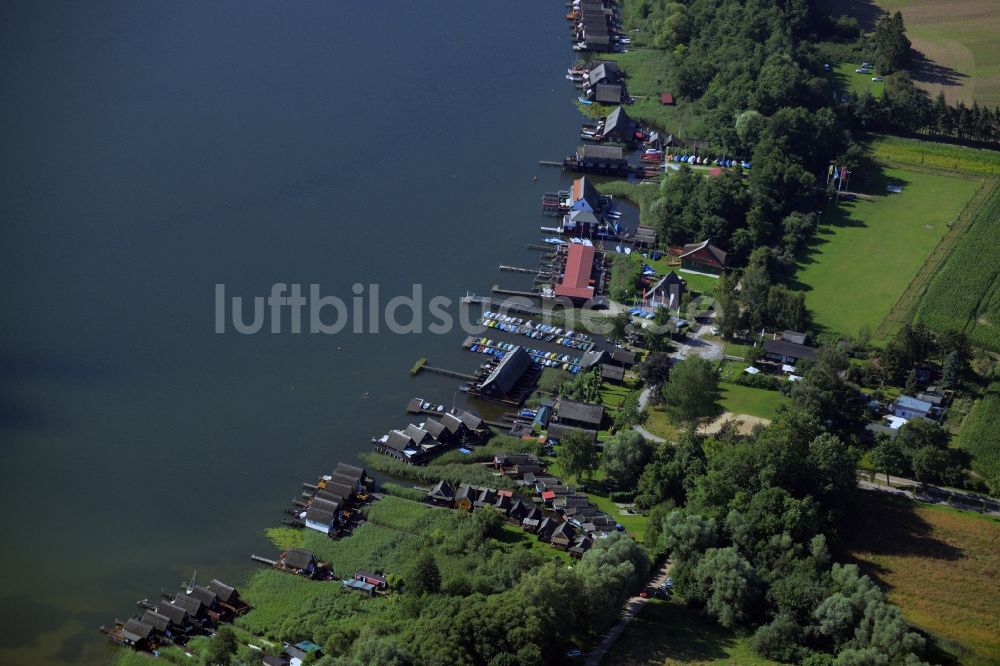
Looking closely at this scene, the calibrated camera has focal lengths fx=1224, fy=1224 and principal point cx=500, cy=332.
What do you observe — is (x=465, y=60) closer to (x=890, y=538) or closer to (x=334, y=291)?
(x=334, y=291)

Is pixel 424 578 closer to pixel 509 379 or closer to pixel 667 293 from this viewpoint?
pixel 509 379

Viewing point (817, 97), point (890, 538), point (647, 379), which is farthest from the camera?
point (817, 97)

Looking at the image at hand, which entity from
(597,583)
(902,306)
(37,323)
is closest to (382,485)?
(597,583)

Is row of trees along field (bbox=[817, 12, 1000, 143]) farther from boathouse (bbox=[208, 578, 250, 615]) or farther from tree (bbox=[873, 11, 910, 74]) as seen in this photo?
boathouse (bbox=[208, 578, 250, 615])

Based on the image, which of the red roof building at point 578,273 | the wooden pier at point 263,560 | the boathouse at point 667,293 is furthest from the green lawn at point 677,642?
the red roof building at point 578,273

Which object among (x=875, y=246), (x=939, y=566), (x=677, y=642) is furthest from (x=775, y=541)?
(x=875, y=246)

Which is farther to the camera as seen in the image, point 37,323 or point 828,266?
point 828,266
